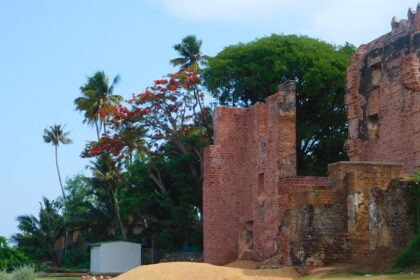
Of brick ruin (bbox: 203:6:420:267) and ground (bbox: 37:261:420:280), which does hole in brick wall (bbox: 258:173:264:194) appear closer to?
brick ruin (bbox: 203:6:420:267)

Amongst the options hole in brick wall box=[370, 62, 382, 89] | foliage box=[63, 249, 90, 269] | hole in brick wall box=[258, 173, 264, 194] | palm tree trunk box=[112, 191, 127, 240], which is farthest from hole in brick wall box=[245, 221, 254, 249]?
foliage box=[63, 249, 90, 269]

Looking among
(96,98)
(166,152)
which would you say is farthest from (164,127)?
(96,98)

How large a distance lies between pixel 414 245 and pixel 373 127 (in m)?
9.90

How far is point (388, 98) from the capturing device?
24188 millimetres

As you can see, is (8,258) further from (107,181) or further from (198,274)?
(198,274)

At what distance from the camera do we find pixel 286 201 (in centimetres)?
2320

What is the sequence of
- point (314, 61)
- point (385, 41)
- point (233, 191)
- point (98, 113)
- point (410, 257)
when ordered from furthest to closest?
point (98, 113) → point (314, 61) → point (233, 191) → point (385, 41) → point (410, 257)

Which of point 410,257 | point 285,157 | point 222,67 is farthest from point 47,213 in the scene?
point 410,257

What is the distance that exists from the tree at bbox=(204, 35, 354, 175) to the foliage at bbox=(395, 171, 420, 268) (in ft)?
50.1

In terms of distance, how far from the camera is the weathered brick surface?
22734 millimetres

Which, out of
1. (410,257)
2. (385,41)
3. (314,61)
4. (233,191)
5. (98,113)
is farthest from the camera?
(98,113)

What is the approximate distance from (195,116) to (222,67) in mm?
2736

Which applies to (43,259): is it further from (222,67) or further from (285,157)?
(285,157)

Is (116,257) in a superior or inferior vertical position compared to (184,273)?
superior
